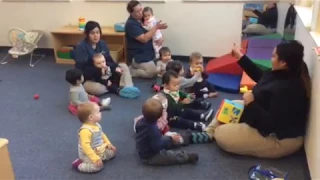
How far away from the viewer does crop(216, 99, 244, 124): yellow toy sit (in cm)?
271

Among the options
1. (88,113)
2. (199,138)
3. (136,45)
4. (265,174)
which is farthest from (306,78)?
(136,45)

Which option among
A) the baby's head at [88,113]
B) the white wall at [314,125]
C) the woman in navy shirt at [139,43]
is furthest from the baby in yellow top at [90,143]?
the woman in navy shirt at [139,43]

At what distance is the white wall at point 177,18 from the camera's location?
440 cm

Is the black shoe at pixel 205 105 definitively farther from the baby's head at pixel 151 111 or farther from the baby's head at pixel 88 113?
the baby's head at pixel 88 113

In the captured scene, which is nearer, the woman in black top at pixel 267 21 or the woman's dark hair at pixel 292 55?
the woman's dark hair at pixel 292 55

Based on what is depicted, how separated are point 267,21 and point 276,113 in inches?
86.1

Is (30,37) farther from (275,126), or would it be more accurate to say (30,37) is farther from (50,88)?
(275,126)

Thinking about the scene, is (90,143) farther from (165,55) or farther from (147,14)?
(147,14)

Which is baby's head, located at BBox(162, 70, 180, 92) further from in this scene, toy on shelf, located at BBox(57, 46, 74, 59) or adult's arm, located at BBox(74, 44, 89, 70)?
toy on shelf, located at BBox(57, 46, 74, 59)

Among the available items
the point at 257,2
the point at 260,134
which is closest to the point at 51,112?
the point at 260,134

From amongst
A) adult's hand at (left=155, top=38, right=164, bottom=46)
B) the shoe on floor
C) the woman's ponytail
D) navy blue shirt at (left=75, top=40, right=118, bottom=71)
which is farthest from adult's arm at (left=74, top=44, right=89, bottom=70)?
the woman's ponytail

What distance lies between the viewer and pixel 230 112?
274 cm

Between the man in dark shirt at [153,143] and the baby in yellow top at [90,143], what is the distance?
0.25 meters

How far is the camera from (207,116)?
3072 millimetres
